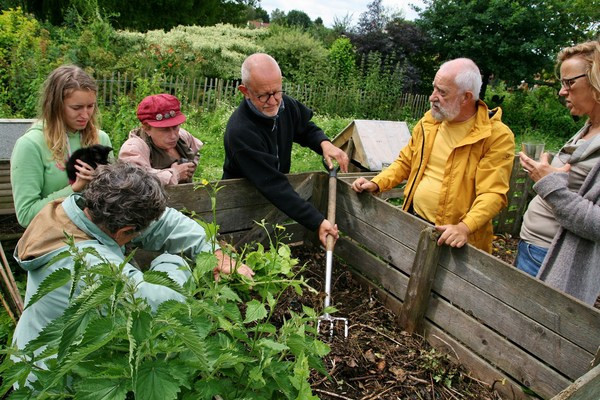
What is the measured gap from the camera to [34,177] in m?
2.60

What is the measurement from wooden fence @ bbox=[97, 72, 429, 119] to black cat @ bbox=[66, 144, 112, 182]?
7701 millimetres

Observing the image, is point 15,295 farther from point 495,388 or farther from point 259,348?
point 495,388

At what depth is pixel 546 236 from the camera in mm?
2654

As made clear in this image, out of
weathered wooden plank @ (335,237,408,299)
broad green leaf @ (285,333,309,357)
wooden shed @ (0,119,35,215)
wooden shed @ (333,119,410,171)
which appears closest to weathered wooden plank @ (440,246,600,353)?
weathered wooden plank @ (335,237,408,299)

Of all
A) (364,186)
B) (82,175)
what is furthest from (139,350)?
(364,186)

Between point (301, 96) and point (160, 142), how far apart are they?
11.8 m

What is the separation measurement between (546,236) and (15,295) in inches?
124

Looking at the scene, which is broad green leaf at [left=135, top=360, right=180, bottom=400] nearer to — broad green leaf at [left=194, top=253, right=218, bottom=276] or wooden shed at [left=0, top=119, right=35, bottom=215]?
broad green leaf at [left=194, top=253, right=218, bottom=276]

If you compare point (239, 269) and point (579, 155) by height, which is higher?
point (579, 155)

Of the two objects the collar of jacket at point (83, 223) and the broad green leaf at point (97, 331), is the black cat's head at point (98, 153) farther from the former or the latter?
the broad green leaf at point (97, 331)

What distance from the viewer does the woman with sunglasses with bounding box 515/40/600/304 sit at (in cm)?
231

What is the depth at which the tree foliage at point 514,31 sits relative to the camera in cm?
1875

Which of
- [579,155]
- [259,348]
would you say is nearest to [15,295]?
[259,348]

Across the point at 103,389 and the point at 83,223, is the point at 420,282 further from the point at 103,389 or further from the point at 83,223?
the point at 103,389
